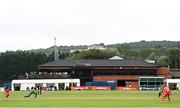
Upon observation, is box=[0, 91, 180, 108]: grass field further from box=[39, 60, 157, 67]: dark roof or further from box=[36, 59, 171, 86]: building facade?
box=[39, 60, 157, 67]: dark roof

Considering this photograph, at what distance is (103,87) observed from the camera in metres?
122

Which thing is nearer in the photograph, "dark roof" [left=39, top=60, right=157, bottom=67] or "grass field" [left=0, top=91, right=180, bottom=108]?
"grass field" [left=0, top=91, right=180, bottom=108]

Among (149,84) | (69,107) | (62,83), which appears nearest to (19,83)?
(62,83)

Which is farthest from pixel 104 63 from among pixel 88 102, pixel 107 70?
pixel 88 102

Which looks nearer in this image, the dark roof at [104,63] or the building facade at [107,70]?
the building facade at [107,70]

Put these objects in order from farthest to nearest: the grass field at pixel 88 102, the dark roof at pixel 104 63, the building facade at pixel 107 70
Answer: the dark roof at pixel 104 63
the building facade at pixel 107 70
the grass field at pixel 88 102

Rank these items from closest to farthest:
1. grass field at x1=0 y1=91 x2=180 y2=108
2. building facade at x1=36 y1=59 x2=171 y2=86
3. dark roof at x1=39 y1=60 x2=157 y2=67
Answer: grass field at x1=0 y1=91 x2=180 y2=108
building facade at x1=36 y1=59 x2=171 y2=86
dark roof at x1=39 y1=60 x2=157 y2=67

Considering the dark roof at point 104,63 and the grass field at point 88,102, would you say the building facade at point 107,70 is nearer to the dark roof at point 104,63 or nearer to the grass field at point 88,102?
the dark roof at point 104,63

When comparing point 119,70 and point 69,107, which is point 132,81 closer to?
point 119,70

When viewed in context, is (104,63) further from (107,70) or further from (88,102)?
(88,102)

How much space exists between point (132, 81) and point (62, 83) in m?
23.6

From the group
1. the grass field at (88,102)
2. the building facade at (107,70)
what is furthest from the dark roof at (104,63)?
the grass field at (88,102)

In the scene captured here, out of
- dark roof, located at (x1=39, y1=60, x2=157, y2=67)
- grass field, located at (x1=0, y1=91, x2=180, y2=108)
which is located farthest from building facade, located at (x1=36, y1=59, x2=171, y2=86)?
grass field, located at (x1=0, y1=91, x2=180, y2=108)

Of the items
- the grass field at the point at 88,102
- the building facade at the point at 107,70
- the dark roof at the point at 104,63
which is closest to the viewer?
the grass field at the point at 88,102
